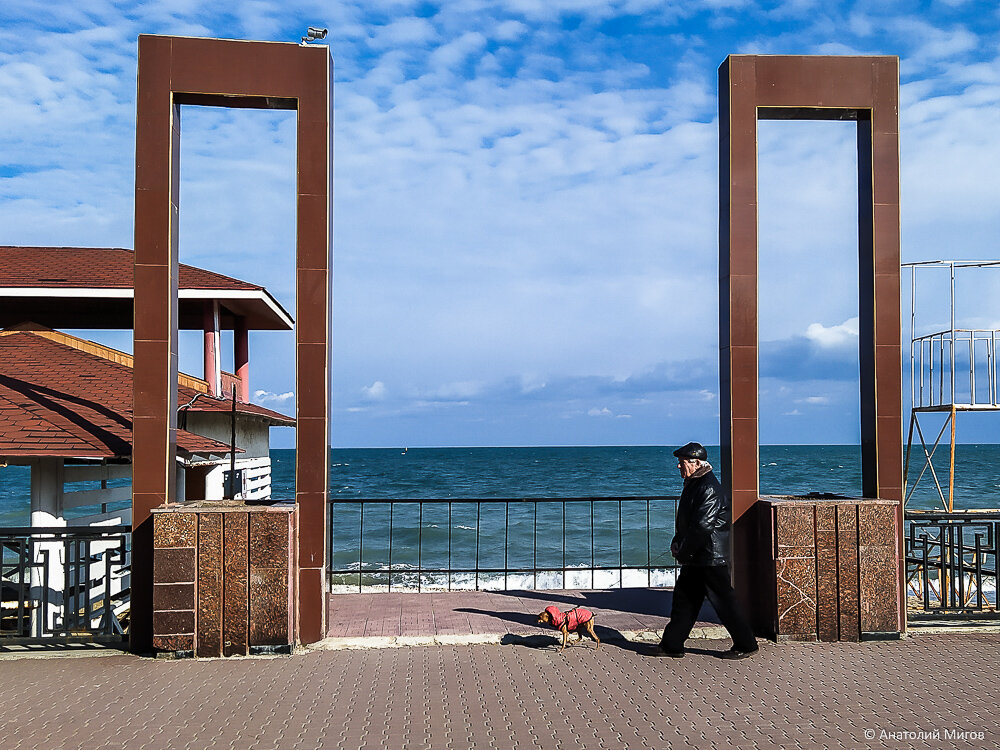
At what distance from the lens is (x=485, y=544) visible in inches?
1103

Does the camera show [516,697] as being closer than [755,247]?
Yes

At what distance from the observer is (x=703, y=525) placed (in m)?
6.97

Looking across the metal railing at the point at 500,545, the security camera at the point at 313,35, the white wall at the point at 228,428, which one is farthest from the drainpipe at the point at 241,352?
the security camera at the point at 313,35

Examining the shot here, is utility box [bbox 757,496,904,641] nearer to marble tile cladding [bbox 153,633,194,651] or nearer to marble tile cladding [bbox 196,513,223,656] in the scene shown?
marble tile cladding [bbox 196,513,223,656]

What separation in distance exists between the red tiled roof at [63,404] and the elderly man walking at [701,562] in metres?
5.02

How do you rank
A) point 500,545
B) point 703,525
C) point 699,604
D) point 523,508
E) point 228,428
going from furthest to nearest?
point 523,508 → point 500,545 → point 228,428 → point 699,604 → point 703,525

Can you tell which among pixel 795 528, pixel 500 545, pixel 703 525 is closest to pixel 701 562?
pixel 703 525

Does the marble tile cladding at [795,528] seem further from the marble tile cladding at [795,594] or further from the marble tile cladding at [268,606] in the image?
the marble tile cladding at [268,606]

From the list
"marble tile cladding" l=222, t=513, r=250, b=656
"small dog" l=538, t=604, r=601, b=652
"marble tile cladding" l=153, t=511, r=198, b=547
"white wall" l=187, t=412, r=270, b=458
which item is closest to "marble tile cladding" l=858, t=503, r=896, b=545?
"small dog" l=538, t=604, r=601, b=652

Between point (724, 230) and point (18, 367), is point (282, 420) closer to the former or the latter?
point (18, 367)

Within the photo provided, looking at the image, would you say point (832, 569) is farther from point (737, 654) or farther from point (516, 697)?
point (516, 697)

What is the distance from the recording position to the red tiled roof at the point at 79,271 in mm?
12234

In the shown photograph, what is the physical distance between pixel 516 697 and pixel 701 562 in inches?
76.1

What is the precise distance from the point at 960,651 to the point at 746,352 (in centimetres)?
303
